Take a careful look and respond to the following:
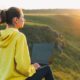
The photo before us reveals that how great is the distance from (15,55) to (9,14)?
0.34m

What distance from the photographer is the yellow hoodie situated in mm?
2791

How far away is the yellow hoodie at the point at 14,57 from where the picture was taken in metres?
2.79

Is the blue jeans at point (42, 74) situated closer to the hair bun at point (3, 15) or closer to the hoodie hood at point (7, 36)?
the hoodie hood at point (7, 36)

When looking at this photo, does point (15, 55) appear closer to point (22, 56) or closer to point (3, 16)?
point (22, 56)

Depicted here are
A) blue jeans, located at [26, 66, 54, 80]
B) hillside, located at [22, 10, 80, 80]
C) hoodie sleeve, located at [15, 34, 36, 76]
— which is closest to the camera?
hoodie sleeve, located at [15, 34, 36, 76]

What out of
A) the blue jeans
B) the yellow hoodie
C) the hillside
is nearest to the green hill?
the hillside

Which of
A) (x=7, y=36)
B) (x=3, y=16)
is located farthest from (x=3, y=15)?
(x=7, y=36)

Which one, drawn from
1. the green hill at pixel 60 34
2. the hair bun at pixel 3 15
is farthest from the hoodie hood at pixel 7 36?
the green hill at pixel 60 34

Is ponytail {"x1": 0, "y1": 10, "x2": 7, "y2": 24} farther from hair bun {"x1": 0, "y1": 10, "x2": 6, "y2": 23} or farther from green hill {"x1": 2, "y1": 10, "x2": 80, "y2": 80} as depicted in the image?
green hill {"x1": 2, "y1": 10, "x2": 80, "y2": 80}

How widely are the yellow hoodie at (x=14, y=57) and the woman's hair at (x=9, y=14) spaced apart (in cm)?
9

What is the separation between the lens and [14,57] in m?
2.82

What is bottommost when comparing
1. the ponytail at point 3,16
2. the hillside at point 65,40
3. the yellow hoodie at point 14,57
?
the hillside at point 65,40
